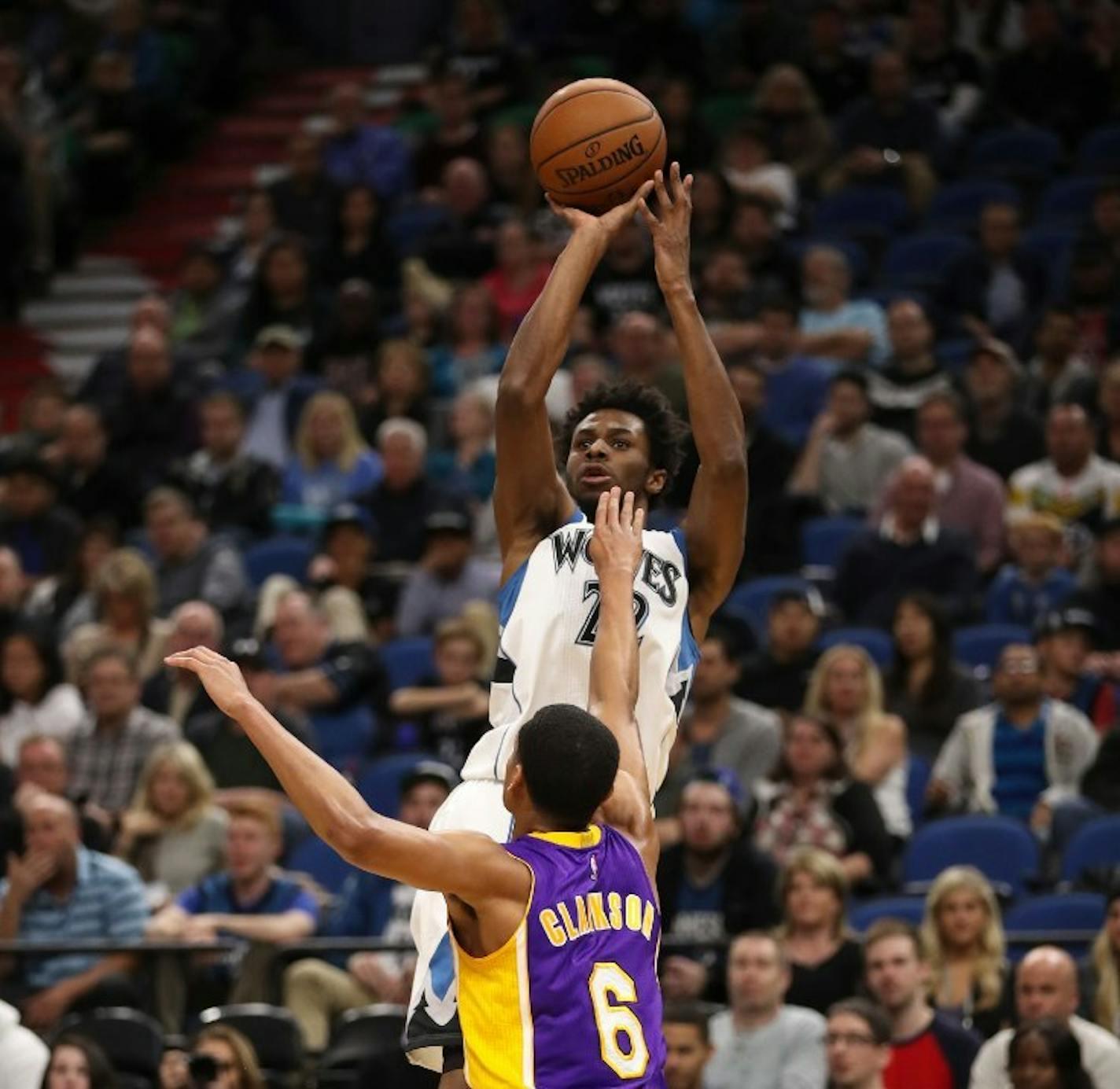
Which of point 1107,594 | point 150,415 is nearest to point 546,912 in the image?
point 1107,594

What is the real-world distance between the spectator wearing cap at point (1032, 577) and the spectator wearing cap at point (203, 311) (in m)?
5.43

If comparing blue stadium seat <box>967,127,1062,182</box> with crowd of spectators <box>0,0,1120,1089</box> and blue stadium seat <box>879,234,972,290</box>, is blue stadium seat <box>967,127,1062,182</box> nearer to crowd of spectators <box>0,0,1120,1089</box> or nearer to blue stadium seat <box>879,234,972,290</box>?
crowd of spectators <box>0,0,1120,1089</box>

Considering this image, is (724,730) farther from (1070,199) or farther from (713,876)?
(1070,199)

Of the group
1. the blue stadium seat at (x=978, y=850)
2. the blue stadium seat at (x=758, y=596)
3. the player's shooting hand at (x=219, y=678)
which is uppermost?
the player's shooting hand at (x=219, y=678)

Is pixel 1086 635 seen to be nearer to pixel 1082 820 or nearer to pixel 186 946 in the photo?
pixel 1082 820

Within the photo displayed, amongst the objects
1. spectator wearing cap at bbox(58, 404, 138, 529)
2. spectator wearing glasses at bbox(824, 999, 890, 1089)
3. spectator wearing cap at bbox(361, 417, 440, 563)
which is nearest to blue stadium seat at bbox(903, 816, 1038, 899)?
spectator wearing glasses at bbox(824, 999, 890, 1089)

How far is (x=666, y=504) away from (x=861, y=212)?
3.66 m

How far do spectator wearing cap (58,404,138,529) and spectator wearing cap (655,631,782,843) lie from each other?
422 cm

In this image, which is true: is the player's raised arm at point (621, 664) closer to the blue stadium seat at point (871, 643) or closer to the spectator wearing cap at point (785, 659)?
the spectator wearing cap at point (785, 659)

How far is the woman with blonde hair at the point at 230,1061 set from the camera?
27.1 ft

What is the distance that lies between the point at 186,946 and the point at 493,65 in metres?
8.43

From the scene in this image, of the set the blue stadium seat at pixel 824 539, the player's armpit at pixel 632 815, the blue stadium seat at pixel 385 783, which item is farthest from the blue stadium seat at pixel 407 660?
the player's armpit at pixel 632 815

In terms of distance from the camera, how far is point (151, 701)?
38.3 feet

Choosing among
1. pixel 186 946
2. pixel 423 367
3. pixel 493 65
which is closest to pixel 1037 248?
pixel 423 367
